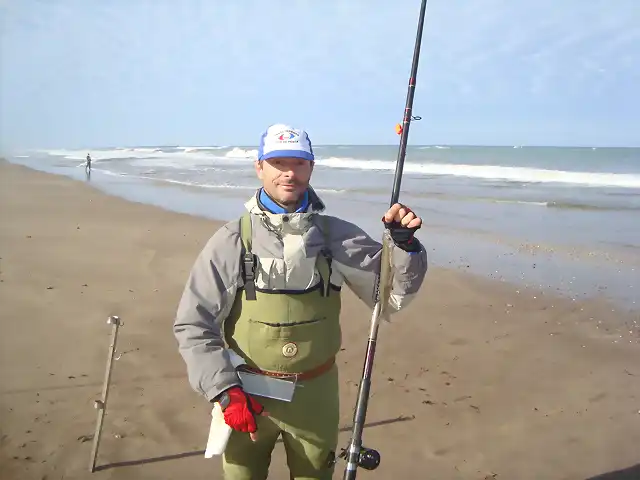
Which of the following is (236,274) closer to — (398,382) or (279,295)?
(279,295)

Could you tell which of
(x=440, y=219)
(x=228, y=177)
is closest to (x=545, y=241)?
(x=440, y=219)

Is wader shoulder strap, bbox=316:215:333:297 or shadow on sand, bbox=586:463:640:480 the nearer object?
wader shoulder strap, bbox=316:215:333:297

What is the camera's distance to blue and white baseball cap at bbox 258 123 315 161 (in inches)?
92.6

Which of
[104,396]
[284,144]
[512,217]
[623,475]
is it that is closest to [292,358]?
[284,144]

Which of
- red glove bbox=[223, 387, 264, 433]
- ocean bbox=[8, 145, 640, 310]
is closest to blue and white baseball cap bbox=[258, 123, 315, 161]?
red glove bbox=[223, 387, 264, 433]

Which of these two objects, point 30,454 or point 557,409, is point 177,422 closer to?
point 30,454

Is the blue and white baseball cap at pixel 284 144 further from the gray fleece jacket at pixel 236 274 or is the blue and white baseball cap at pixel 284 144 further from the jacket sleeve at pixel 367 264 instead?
the jacket sleeve at pixel 367 264

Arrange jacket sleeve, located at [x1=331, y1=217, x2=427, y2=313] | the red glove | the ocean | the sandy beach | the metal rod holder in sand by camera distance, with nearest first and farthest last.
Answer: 1. the red glove
2. jacket sleeve, located at [x1=331, y1=217, x2=427, y2=313]
3. the metal rod holder in sand
4. the sandy beach
5. the ocean

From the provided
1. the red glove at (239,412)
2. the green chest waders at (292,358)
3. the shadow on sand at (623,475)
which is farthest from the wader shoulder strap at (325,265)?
the shadow on sand at (623,475)

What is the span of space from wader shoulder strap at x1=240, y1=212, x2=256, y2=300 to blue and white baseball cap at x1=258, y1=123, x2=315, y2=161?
1.07 feet

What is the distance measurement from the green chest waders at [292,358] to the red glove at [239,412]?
0.20 meters

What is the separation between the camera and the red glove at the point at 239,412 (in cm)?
223

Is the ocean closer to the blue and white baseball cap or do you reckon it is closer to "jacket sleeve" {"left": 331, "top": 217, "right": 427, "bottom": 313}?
"jacket sleeve" {"left": 331, "top": 217, "right": 427, "bottom": 313}

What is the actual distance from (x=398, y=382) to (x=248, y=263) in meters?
3.39
